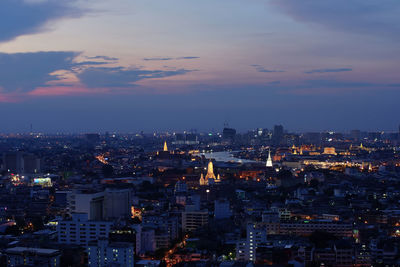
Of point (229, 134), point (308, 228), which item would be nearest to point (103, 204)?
point (308, 228)

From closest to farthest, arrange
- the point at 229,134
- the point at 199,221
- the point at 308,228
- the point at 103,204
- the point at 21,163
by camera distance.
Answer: the point at 308,228, the point at 199,221, the point at 103,204, the point at 21,163, the point at 229,134

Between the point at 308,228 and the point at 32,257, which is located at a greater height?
the point at 32,257

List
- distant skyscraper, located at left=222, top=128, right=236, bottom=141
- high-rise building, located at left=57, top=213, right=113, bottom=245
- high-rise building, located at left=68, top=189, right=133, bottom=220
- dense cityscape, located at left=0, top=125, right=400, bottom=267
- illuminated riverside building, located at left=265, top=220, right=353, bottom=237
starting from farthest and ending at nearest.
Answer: distant skyscraper, located at left=222, top=128, right=236, bottom=141 → high-rise building, located at left=68, top=189, right=133, bottom=220 → illuminated riverside building, located at left=265, top=220, right=353, bottom=237 → high-rise building, located at left=57, top=213, right=113, bottom=245 → dense cityscape, located at left=0, top=125, right=400, bottom=267

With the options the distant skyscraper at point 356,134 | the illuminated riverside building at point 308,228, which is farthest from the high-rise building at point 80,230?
the distant skyscraper at point 356,134

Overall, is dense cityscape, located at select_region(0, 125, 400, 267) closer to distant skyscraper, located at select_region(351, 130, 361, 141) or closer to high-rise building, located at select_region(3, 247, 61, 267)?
high-rise building, located at select_region(3, 247, 61, 267)

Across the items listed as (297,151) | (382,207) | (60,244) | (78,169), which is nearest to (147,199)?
(382,207)

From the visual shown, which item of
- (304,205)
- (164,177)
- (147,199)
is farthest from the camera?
(164,177)

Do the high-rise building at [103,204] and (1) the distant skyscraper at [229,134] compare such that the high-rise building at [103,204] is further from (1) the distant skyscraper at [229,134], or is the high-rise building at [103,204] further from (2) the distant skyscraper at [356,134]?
(2) the distant skyscraper at [356,134]

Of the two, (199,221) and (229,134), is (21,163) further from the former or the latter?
(229,134)

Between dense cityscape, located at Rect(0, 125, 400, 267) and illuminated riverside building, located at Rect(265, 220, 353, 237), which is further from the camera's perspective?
illuminated riverside building, located at Rect(265, 220, 353, 237)

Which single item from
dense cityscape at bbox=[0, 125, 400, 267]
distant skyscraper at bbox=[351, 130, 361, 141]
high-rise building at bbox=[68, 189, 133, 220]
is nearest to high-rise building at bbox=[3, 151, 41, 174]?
dense cityscape at bbox=[0, 125, 400, 267]

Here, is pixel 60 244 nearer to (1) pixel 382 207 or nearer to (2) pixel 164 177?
(1) pixel 382 207
